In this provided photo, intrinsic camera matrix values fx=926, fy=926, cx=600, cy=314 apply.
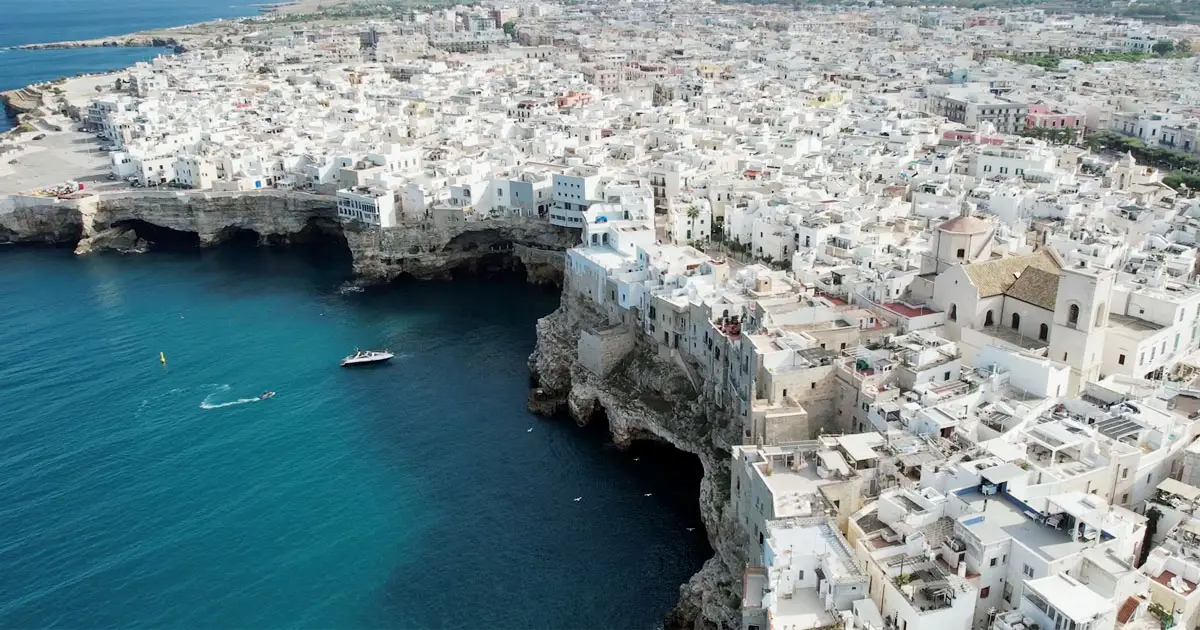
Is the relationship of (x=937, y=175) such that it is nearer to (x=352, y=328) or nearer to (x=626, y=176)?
(x=626, y=176)

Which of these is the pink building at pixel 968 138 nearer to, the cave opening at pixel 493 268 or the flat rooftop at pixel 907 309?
the cave opening at pixel 493 268

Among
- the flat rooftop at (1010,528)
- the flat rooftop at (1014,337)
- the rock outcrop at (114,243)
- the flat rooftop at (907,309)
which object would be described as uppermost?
the flat rooftop at (907,309)

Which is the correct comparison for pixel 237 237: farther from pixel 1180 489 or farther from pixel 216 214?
pixel 1180 489

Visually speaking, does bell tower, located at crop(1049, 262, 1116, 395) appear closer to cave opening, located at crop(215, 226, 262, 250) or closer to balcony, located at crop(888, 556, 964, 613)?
balcony, located at crop(888, 556, 964, 613)

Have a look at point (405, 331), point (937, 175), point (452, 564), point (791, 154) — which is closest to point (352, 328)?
point (405, 331)

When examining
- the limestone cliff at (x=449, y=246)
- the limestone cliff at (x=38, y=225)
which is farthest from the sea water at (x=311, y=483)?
the limestone cliff at (x=38, y=225)
